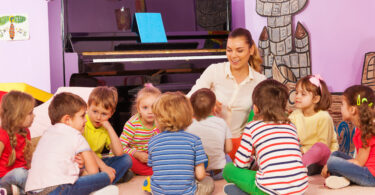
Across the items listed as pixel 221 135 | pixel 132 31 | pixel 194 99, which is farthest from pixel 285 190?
pixel 132 31

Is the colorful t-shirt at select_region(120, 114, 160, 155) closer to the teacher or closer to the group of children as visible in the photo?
the group of children

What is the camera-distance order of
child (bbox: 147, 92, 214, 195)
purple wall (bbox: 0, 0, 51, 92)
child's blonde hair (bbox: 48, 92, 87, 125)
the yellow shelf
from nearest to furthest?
child (bbox: 147, 92, 214, 195), child's blonde hair (bbox: 48, 92, 87, 125), the yellow shelf, purple wall (bbox: 0, 0, 51, 92)

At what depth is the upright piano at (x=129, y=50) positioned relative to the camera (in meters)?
3.60

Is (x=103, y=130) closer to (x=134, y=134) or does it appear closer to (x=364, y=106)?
(x=134, y=134)

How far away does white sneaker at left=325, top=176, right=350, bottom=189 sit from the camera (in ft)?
8.09

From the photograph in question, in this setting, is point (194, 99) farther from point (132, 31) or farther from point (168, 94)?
point (132, 31)

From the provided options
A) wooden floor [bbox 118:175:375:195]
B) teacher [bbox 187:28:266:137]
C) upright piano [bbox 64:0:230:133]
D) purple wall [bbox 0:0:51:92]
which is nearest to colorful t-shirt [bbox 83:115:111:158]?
wooden floor [bbox 118:175:375:195]

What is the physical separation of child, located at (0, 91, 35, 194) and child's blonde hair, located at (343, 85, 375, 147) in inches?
75.0

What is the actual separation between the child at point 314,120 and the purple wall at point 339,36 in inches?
24.2

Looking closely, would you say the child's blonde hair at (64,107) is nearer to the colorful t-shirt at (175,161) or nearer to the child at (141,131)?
the colorful t-shirt at (175,161)

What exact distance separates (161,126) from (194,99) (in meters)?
0.42

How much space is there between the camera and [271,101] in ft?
6.95

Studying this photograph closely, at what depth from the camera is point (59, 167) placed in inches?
80.6

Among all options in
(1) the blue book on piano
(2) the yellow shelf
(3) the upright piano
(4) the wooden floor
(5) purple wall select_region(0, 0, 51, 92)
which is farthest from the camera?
(5) purple wall select_region(0, 0, 51, 92)
